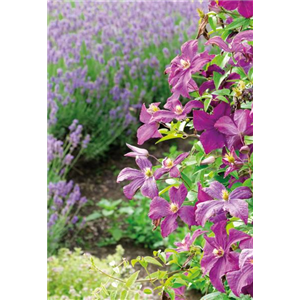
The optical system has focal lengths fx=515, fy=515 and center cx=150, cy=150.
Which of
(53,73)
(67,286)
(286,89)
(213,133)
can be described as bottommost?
(67,286)

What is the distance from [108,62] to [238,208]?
3644 mm

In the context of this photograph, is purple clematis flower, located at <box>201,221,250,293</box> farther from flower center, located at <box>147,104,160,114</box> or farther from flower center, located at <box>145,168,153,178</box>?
flower center, located at <box>147,104,160,114</box>

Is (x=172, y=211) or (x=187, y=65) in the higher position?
(x=187, y=65)

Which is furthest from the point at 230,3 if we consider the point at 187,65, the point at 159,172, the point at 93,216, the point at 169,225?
the point at 93,216

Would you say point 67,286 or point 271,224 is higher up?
point 271,224

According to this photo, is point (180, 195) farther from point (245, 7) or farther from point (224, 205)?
point (245, 7)

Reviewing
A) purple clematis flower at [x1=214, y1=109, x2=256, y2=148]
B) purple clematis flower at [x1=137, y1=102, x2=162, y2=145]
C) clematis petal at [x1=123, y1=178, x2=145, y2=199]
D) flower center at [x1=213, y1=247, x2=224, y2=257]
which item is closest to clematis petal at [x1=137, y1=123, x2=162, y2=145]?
purple clematis flower at [x1=137, y1=102, x2=162, y2=145]

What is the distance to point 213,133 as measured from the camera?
1.09m

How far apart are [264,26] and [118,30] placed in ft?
14.1

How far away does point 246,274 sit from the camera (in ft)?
2.98

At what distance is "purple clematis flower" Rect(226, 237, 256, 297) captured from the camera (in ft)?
2.93
